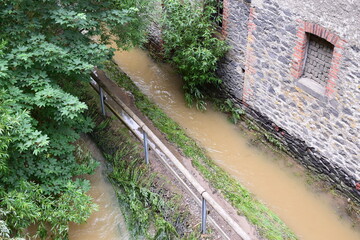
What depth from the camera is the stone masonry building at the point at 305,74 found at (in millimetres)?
6949

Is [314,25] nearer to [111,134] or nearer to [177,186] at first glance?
[177,186]

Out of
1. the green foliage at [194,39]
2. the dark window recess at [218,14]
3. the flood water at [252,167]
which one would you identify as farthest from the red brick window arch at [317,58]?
the dark window recess at [218,14]

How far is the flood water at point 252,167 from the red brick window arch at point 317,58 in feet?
6.39

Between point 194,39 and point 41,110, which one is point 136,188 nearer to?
point 41,110

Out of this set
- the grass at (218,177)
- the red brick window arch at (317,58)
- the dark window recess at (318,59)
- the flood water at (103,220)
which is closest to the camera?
the flood water at (103,220)

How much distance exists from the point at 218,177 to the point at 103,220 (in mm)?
2255

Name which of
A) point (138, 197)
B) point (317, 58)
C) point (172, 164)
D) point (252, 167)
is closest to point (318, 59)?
point (317, 58)

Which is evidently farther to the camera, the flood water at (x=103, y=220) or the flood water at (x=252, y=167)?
the flood water at (x=252, y=167)

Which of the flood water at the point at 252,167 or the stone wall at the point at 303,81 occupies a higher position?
the stone wall at the point at 303,81

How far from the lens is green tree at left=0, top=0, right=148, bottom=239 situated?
551cm

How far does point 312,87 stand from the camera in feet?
25.6

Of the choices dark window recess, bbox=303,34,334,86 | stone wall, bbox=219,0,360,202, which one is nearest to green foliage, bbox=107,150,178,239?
stone wall, bbox=219,0,360,202

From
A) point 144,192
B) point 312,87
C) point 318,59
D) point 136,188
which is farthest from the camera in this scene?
point 312,87

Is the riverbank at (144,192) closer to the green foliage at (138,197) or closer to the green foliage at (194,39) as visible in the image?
the green foliage at (138,197)
